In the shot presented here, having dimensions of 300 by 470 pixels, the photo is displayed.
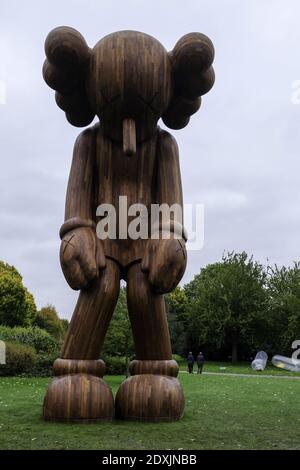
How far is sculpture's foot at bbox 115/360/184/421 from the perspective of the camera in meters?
4.55

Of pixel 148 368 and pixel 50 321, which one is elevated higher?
pixel 50 321

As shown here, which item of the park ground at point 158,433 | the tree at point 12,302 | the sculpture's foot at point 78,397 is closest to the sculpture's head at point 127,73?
the sculpture's foot at point 78,397

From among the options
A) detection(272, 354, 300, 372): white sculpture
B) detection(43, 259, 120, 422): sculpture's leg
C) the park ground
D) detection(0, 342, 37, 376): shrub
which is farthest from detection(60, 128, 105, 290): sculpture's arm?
detection(272, 354, 300, 372): white sculpture

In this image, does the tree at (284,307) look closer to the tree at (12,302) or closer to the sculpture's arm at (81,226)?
the tree at (12,302)

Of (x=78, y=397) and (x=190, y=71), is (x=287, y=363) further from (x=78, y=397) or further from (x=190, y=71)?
(x=190, y=71)

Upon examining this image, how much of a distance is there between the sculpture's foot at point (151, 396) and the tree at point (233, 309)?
83.3 feet

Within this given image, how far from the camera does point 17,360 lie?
575 inches

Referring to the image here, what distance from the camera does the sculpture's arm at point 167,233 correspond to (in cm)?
454

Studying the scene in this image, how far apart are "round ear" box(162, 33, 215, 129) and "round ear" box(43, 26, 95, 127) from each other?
2.76ft

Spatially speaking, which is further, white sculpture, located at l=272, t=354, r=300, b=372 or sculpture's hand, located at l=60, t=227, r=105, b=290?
white sculpture, located at l=272, t=354, r=300, b=372

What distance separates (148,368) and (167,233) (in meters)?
1.28

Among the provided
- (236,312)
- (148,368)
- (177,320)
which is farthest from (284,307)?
(148,368)

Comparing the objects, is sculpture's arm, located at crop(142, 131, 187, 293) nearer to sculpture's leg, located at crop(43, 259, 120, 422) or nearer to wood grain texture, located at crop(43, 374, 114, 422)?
sculpture's leg, located at crop(43, 259, 120, 422)

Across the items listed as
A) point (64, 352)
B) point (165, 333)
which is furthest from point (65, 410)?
point (165, 333)
